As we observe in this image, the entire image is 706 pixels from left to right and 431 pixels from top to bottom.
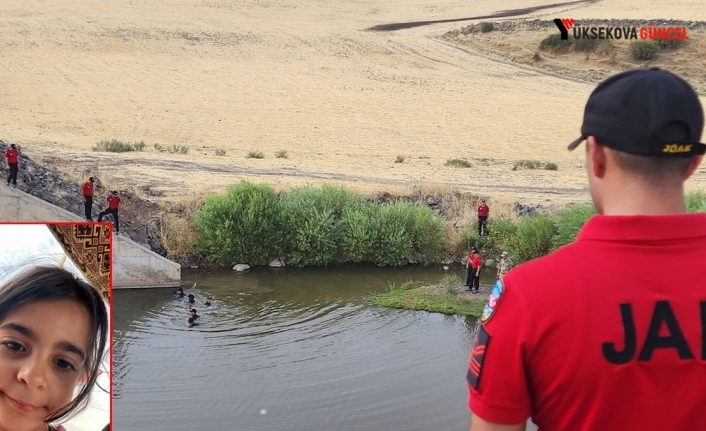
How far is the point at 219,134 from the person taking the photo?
173 feet

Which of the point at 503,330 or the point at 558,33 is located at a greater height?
the point at 558,33

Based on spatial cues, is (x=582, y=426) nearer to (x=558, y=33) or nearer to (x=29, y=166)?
(x=29, y=166)

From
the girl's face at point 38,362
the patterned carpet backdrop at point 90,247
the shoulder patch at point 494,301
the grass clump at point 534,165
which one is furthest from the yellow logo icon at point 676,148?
the grass clump at point 534,165

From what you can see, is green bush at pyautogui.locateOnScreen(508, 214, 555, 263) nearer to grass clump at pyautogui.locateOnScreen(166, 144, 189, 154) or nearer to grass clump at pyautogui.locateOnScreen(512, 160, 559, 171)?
grass clump at pyautogui.locateOnScreen(512, 160, 559, 171)

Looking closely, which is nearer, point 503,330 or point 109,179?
point 503,330

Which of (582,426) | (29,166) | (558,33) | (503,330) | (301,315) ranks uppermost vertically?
(558,33)

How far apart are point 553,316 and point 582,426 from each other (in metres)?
0.39

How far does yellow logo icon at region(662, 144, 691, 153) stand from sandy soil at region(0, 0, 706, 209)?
29.2 meters

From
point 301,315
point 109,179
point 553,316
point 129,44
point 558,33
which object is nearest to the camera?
point 553,316

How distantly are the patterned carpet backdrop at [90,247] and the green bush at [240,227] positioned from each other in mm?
23860

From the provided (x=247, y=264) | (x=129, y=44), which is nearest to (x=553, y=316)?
(x=247, y=264)

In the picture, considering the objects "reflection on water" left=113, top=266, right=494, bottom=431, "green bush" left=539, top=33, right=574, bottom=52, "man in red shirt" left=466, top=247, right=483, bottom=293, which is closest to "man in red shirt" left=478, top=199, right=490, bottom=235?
"reflection on water" left=113, top=266, right=494, bottom=431

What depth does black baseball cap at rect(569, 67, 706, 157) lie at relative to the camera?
2812 millimetres

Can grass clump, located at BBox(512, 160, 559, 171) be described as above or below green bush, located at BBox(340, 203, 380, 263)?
above
